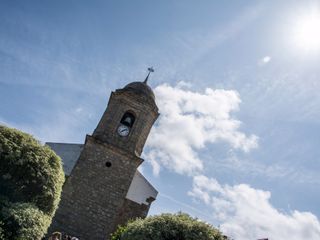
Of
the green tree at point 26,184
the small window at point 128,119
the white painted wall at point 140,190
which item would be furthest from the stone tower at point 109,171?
the green tree at point 26,184

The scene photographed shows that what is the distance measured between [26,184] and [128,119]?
10.1 metres

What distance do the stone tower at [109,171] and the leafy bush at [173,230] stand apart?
657cm

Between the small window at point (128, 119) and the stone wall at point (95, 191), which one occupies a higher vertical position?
the small window at point (128, 119)

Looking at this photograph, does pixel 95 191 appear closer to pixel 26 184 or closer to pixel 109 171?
pixel 109 171

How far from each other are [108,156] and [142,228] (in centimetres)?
844

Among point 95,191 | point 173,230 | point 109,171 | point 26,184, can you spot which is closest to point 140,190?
point 109,171

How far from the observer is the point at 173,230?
1064cm

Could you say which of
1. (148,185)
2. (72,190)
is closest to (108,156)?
(72,190)

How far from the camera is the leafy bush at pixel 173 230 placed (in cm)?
1048

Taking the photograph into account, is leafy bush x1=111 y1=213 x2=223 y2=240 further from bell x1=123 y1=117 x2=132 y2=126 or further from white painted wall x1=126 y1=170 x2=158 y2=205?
bell x1=123 y1=117 x2=132 y2=126

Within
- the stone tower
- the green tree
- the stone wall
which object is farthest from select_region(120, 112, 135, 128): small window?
the green tree

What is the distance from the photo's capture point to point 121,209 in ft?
62.0

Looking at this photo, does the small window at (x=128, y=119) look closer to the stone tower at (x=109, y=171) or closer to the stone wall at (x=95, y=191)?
the stone tower at (x=109, y=171)

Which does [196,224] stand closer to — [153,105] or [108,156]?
[108,156]
